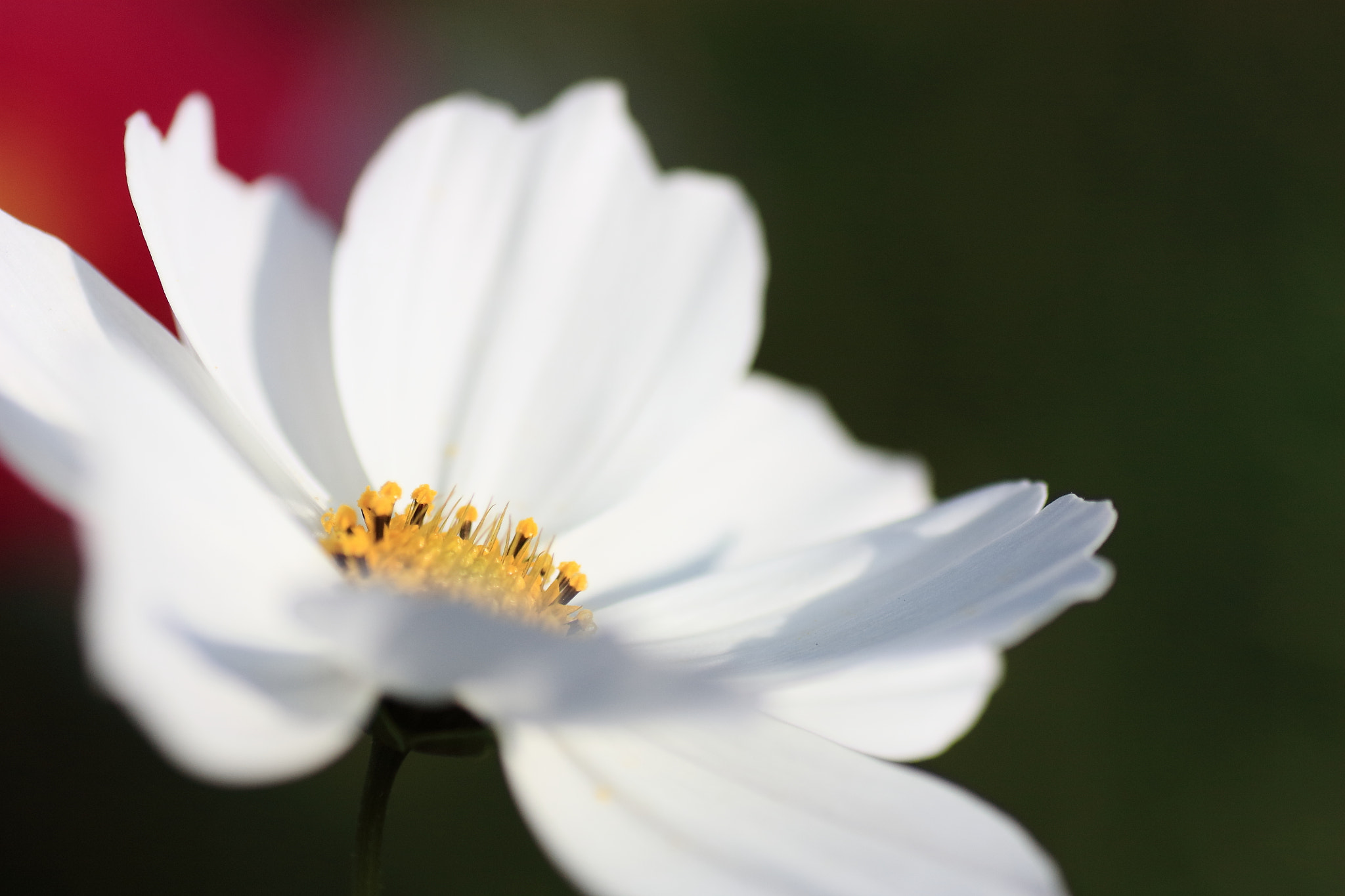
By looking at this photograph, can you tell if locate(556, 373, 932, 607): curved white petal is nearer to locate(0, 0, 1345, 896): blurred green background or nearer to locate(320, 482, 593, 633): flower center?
locate(320, 482, 593, 633): flower center

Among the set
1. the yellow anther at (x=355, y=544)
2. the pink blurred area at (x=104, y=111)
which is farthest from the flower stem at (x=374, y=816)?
the pink blurred area at (x=104, y=111)

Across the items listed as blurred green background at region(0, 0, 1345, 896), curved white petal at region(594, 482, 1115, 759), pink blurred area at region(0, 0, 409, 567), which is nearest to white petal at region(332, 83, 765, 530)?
curved white petal at region(594, 482, 1115, 759)

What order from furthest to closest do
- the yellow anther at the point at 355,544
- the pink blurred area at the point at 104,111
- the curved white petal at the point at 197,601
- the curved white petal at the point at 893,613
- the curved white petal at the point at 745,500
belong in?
the pink blurred area at the point at 104,111, the curved white petal at the point at 745,500, the yellow anther at the point at 355,544, the curved white petal at the point at 893,613, the curved white petal at the point at 197,601

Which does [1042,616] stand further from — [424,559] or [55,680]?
[55,680]

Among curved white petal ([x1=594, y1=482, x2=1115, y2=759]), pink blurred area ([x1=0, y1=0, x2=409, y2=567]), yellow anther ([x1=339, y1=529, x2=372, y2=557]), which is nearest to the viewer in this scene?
curved white petal ([x1=594, y1=482, x2=1115, y2=759])

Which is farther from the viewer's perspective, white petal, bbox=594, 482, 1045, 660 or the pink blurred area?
the pink blurred area

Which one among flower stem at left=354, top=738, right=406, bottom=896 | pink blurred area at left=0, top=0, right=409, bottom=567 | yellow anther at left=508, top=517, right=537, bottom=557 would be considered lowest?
flower stem at left=354, top=738, right=406, bottom=896

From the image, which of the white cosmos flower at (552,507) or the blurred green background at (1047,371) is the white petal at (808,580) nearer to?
the white cosmos flower at (552,507)
